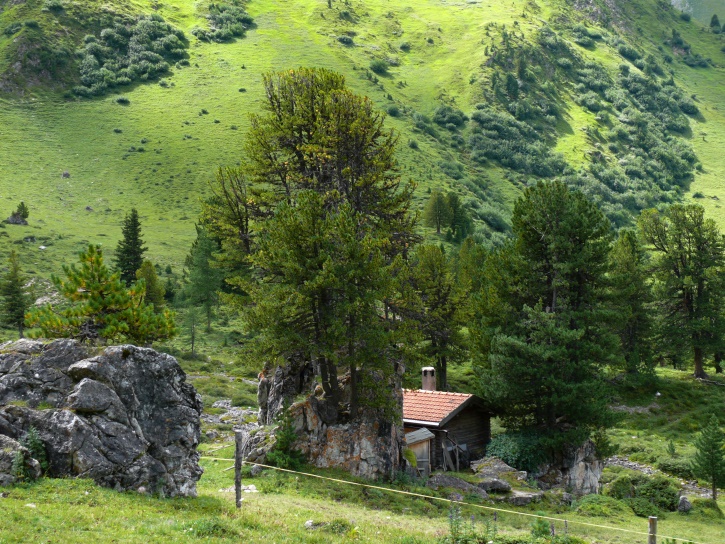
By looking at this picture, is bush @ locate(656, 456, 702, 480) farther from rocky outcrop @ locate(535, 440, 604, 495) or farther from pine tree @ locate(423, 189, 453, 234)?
pine tree @ locate(423, 189, 453, 234)

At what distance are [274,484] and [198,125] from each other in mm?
126451

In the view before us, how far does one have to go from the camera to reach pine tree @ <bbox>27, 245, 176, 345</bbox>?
64.4 ft

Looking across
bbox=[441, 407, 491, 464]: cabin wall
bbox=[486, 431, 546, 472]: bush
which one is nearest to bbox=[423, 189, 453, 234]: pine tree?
bbox=[441, 407, 491, 464]: cabin wall

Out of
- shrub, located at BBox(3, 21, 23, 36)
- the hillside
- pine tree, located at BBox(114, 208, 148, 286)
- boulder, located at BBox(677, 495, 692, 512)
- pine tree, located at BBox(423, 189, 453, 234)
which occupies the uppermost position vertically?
shrub, located at BBox(3, 21, 23, 36)

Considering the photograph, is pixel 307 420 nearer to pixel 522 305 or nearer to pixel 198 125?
pixel 522 305

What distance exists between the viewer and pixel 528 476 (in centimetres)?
3428

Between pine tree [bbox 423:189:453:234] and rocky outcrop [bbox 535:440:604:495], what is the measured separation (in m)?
78.6

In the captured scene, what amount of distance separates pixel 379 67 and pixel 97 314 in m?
182

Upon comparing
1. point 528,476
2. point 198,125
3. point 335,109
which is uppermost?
point 198,125

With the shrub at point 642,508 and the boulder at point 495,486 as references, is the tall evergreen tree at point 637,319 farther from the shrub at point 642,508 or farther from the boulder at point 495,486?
the boulder at point 495,486

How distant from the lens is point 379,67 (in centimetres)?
19025

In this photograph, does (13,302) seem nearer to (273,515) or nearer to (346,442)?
(346,442)

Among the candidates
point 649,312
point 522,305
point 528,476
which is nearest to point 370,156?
point 522,305

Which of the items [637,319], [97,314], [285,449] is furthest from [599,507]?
[637,319]
